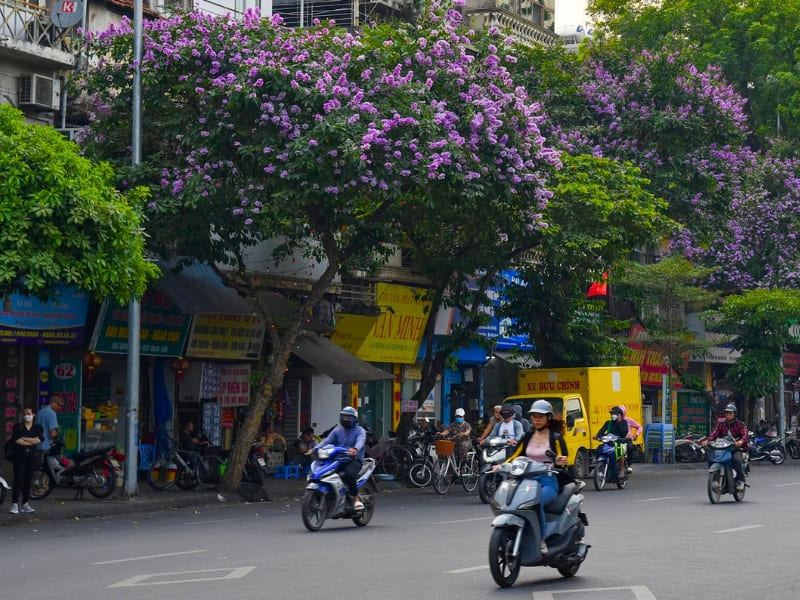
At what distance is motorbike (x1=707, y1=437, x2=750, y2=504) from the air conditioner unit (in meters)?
13.6

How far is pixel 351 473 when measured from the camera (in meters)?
17.4

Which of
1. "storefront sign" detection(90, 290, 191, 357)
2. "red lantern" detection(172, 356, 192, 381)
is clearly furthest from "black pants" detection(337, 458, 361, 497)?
"red lantern" detection(172, 356, 192, 381)

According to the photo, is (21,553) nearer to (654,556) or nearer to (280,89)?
(654,556)

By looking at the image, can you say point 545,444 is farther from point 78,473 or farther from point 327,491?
point 78,473

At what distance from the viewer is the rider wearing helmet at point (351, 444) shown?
17422mm

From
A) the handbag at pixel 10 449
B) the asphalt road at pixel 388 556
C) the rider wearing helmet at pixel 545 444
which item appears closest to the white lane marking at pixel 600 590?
the asphalt road at pixel 388 556

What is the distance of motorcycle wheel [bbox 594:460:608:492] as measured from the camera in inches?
1065

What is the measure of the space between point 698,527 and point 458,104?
30.4ft

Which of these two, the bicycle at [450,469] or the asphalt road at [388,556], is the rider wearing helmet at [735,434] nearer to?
the asphalt road at [388,556]

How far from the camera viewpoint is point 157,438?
1118 inches

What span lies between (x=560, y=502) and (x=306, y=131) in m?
11.9

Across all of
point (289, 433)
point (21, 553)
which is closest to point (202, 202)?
point (21, 553)

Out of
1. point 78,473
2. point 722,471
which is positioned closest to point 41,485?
point 78,473

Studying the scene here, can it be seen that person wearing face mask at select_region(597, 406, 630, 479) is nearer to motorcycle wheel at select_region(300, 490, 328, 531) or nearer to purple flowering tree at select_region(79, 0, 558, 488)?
purple flowering tree at select_region(79, 0, 558, 488)
